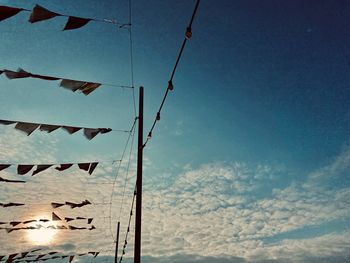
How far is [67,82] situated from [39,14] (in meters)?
2.63

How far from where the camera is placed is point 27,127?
9484mm

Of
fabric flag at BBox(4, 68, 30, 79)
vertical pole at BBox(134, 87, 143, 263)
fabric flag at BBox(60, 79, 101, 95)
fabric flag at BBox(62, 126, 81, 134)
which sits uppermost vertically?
fabric flag at BBox(60, 79, 101, 95)

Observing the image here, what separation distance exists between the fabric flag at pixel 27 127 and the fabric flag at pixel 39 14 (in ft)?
12.8

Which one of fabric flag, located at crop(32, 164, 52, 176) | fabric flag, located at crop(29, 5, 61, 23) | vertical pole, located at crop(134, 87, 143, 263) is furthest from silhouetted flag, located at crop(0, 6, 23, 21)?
fabric flag, located at crop(32, 164, 52, 176)

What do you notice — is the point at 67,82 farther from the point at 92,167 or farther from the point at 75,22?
the point at 92,167

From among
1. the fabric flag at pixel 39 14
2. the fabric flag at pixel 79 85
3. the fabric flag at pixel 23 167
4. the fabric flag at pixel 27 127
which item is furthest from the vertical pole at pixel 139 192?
the fabric flag at pixel 39 14

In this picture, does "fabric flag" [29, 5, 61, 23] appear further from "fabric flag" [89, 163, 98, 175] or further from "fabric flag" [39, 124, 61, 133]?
"fabric flag" [89, 163, 98, 175]

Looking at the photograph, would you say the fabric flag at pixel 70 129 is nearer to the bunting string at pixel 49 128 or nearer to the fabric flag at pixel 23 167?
the bunting string at pixel 49 128

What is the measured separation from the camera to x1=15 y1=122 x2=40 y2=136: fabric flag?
9383 mm

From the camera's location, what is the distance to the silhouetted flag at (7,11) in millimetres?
6230

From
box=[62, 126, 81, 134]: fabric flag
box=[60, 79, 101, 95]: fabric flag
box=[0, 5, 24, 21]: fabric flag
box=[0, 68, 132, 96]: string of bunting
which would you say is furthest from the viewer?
box=[62, 126, 81, 134]: fabric flag

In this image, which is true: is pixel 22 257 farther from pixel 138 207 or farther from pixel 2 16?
pixel 2 16

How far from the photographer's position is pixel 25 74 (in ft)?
26.4

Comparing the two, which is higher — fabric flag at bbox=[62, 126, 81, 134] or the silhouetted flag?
the silhouetted flag
